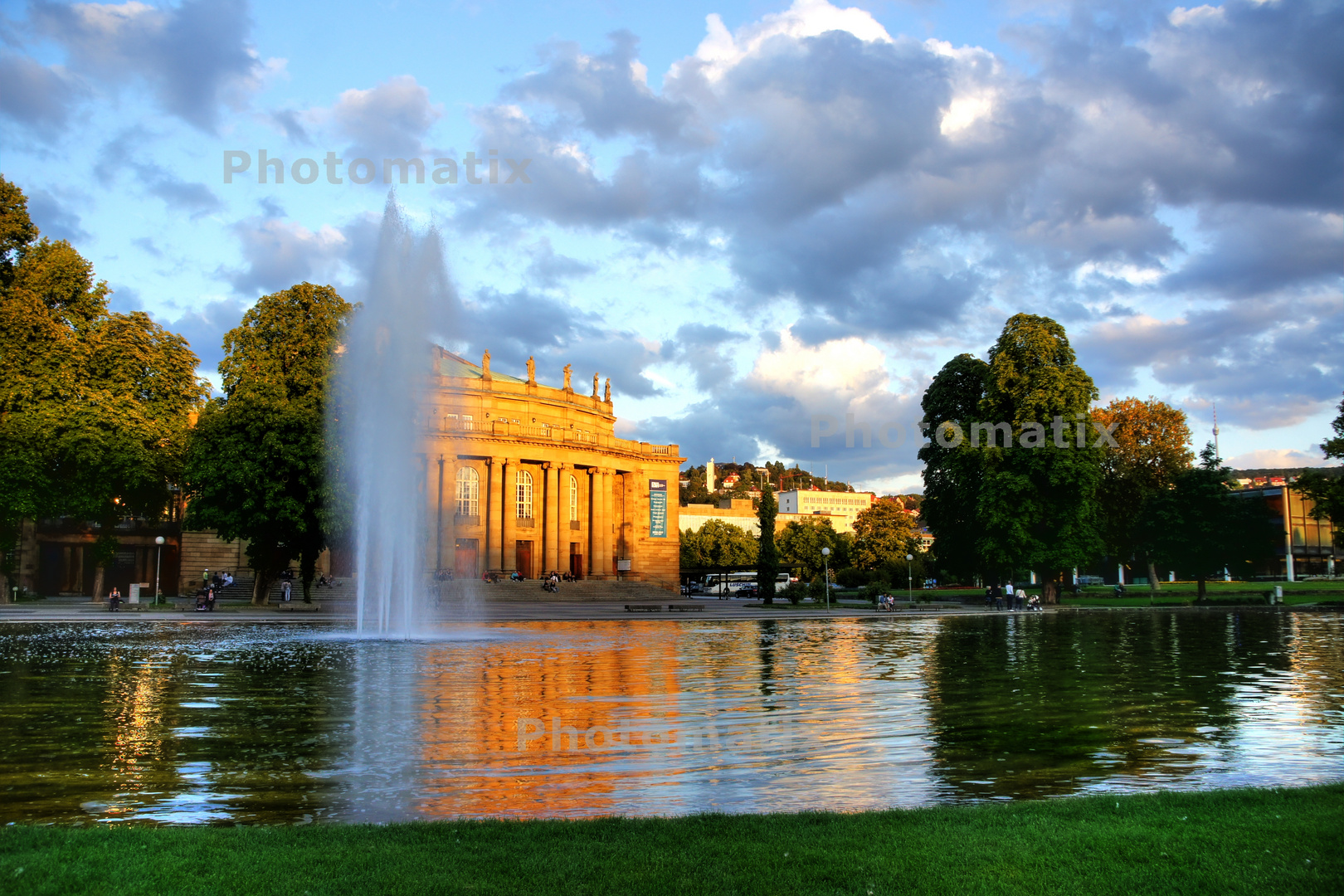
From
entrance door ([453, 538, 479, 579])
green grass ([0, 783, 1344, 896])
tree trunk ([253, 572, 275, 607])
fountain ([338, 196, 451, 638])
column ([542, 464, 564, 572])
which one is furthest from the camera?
column ([542, 464, 564, 572])

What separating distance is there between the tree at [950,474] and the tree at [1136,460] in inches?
477

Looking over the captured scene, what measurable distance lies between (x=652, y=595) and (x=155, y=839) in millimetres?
71953

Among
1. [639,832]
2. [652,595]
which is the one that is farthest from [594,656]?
[652,595]

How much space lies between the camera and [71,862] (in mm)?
6586

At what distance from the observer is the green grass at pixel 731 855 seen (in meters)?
6.22

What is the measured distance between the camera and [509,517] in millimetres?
84750

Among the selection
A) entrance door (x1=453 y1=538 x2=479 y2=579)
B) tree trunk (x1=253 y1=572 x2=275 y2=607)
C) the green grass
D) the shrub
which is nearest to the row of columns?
entrance door (x1=453 y1=538 x2=479 y2=579)

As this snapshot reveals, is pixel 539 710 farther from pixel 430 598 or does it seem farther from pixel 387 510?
pixel 430 598

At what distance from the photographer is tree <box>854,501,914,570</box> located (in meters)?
102

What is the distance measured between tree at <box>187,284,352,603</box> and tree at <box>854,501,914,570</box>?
65.5 m

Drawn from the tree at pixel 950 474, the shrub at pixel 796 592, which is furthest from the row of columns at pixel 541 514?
the tree at pixel 950 474

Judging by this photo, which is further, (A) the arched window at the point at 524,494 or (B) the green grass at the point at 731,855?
(A) the arched window at the point at 524,494

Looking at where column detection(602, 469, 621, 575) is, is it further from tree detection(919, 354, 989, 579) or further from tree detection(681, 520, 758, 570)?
tree detection(681, 520, 758, 570)

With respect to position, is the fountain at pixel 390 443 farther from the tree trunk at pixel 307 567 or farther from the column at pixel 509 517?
the column at pixel 509 517
